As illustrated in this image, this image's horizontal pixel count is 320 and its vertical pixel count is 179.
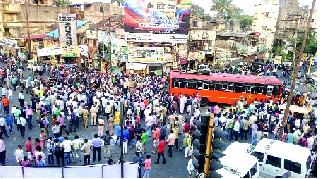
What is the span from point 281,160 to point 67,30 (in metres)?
29.2

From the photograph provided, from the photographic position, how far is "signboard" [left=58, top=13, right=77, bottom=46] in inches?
1475

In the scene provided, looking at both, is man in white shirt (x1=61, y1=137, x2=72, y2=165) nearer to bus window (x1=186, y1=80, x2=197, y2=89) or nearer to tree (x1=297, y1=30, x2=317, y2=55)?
bus window (x1=186, y1=80, x2=197, y2=89)

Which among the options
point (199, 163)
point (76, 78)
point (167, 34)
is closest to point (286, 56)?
point (167, 34)

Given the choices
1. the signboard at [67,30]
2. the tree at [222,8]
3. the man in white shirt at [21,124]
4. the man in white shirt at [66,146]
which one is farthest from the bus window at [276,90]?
the tree at [222,8]

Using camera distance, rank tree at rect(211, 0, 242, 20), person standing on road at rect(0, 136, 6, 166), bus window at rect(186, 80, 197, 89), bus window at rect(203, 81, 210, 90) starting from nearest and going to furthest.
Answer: person standing on road at rect(0, 136, 6, 166) < bus window at rect(203, 81, 210, 90) < bus window at rect(186, 80, 197, 89) < tree at rect(211, 0, 242, 20)

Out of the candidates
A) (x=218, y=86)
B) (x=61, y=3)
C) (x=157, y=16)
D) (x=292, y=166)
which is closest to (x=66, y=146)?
(x=292, y=166)

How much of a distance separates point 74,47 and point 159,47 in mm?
8079

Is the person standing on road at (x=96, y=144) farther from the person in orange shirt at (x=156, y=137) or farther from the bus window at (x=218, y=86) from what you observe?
the bus window at (x=218, y=86)

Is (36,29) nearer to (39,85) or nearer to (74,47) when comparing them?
(74,47)

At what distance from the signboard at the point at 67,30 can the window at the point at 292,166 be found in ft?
95.4

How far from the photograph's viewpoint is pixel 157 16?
36250 millimetres

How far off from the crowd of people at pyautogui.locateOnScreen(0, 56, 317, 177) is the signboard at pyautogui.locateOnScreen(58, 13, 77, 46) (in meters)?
13.4

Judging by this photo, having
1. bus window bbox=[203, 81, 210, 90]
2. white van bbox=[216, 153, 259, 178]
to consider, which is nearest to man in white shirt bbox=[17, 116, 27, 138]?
white van bbox=[216, 153, 259, 178]

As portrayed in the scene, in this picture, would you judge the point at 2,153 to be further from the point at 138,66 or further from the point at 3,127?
the point at 138,66
